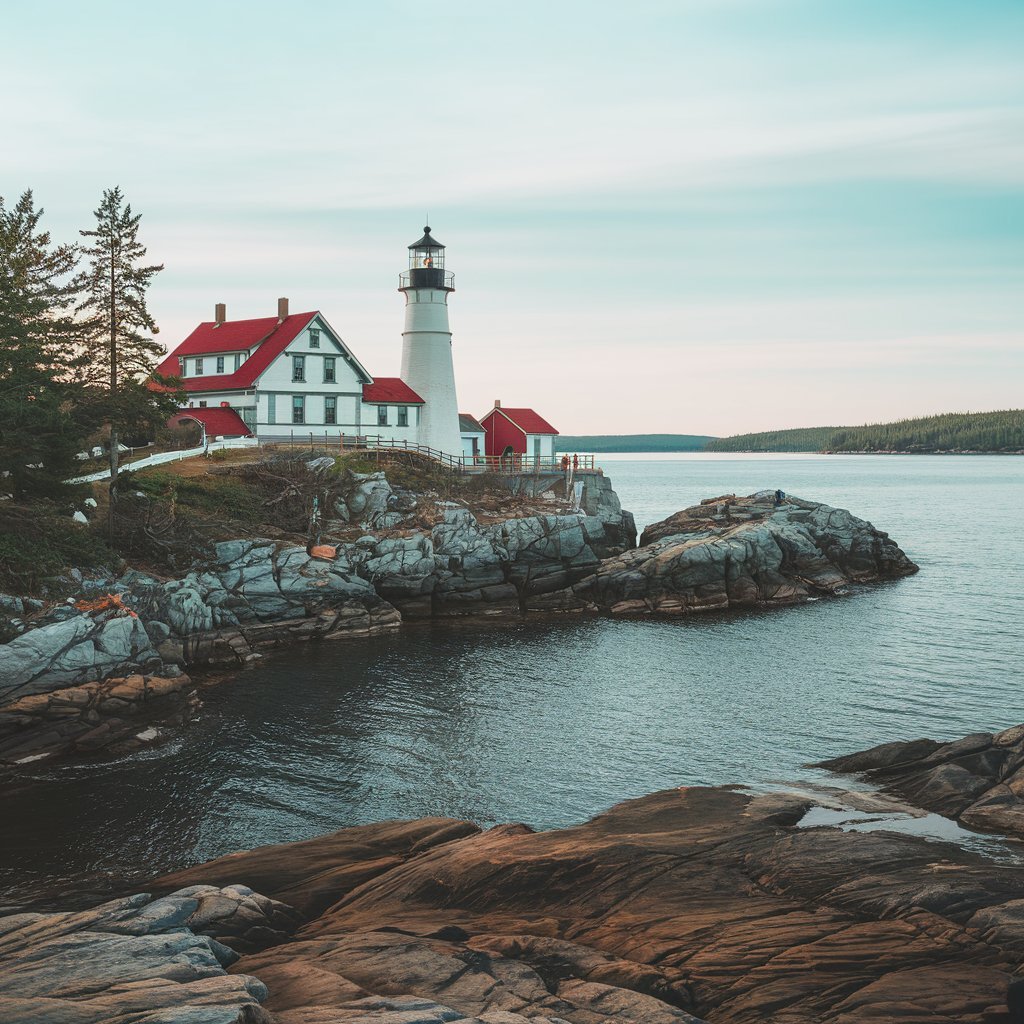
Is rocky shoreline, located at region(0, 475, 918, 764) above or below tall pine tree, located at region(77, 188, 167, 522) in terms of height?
below

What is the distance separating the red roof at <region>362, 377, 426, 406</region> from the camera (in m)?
60.5

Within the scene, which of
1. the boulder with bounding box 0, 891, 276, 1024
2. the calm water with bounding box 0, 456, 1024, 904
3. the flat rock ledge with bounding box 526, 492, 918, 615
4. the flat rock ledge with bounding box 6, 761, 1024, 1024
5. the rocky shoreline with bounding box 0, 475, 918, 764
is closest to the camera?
the boulder with bounding box 0, 891, 276, 1024

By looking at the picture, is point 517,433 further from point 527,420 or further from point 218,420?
point 218,420

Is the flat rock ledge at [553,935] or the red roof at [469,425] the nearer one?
the flat rock ledge at [553,935]

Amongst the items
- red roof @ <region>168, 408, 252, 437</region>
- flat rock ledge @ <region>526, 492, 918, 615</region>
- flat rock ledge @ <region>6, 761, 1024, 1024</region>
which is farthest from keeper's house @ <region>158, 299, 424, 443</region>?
flat rock ledge @ <region>6, 761, 1024, 1024</region>

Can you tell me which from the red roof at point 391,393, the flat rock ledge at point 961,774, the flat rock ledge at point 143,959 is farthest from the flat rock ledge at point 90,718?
the red roof at point 391,393

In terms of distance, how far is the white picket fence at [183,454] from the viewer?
4480 centimetres

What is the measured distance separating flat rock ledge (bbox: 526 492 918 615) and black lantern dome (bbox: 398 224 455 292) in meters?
20.6

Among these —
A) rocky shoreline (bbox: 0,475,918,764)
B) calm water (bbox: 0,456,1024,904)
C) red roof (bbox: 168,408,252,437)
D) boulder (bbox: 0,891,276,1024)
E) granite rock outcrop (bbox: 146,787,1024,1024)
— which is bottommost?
calm water (bbox: 0,456,1024,904)

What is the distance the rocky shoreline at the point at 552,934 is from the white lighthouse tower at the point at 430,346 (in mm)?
45970

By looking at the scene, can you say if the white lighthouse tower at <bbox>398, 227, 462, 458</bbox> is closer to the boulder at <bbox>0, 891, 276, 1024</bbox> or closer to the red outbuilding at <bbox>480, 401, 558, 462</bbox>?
the red outbuilding at <bbox>480, 401, 558, 462</bbox>

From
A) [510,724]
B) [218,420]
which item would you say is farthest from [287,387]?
[510,724]

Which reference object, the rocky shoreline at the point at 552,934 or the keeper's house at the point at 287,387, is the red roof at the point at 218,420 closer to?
the keeper's house at the point at 287,387

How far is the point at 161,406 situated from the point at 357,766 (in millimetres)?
25856
